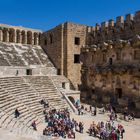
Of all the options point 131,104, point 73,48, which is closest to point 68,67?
point 73,48

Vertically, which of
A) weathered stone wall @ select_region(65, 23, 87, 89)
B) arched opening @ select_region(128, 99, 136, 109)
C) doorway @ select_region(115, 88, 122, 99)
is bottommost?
arched opening @ select_region(128, 99, 136, 109)

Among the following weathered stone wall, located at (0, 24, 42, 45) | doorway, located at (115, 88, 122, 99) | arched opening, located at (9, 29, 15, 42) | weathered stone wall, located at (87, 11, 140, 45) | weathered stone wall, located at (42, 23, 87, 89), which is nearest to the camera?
weathered stone wall, located at (87, 11, 140, 45)

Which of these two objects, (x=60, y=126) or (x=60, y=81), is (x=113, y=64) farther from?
(x=60, y=126)

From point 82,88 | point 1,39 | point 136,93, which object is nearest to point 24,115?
point 136,93

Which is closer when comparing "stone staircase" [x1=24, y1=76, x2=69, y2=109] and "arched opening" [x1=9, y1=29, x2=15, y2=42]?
"stone staircase" [x1=24, y1=76, x2=69, y2=109]

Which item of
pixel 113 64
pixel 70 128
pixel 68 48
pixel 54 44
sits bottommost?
pixel 70 128

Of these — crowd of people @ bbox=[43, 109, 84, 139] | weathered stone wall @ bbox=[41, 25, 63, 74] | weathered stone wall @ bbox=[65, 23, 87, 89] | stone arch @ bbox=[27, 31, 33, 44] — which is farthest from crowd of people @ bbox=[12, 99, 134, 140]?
stone arch @ bbox=[27, 31, 33, 44]

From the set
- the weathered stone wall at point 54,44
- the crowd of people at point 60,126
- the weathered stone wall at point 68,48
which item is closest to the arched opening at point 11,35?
the weathered stone wall at point 54,44

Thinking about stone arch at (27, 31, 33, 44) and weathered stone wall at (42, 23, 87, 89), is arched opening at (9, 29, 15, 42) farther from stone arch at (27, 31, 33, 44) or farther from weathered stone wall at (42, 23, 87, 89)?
weathered stone wall at (42, 23, 87, 89)

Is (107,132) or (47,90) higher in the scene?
(47,90)

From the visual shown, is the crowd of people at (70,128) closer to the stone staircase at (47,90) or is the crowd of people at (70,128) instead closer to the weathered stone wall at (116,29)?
the stone staircase at (47,90)

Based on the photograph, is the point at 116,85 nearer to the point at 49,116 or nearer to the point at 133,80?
the point at 133,80

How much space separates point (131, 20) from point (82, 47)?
309 inches

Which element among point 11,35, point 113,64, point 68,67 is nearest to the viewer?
point 113,64
